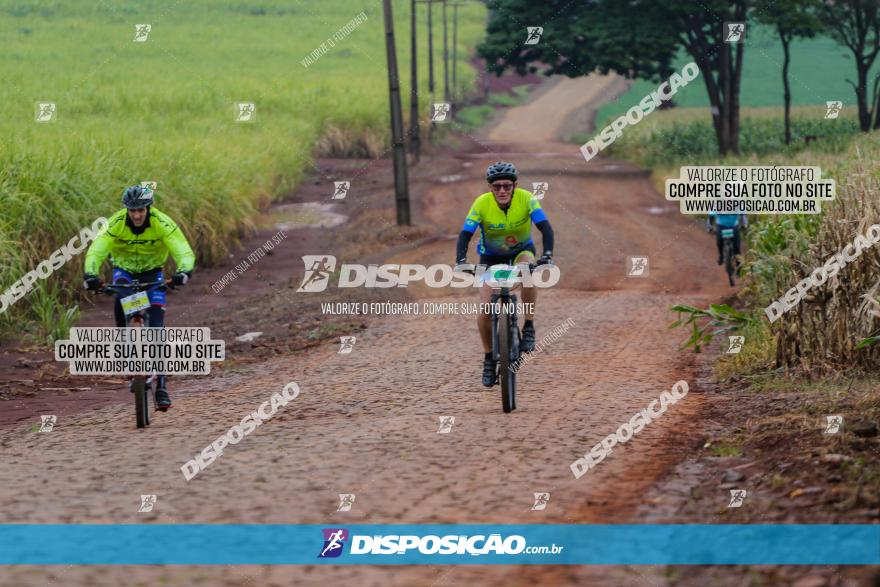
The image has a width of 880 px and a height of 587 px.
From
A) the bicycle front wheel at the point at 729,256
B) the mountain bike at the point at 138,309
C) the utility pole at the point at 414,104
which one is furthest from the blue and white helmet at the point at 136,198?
the utility pole at the point at 414,104

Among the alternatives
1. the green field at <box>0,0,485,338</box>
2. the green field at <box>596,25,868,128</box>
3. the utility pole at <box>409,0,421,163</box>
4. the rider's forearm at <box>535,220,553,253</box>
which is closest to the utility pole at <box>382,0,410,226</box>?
the green field at <box>0,0,485,338</box>

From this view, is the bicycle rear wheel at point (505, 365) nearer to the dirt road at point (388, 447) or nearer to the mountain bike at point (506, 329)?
the mountain bike at point (506, 329)

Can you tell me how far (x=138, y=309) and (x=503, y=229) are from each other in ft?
11.0

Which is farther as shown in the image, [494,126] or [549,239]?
[494,126]

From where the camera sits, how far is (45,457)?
9.20 meters

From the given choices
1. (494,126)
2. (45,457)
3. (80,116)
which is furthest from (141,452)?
(494,126)

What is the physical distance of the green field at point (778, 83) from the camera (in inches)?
2564

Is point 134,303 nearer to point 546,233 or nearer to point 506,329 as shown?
point 506,329

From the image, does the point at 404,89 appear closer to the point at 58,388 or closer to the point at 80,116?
the point at 80,116

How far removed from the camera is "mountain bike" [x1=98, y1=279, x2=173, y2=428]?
33.7 feet

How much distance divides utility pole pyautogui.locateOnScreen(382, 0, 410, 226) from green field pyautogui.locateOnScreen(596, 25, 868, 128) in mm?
32707

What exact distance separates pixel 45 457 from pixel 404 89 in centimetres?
4409

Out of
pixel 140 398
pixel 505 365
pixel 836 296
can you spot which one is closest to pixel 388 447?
pixel 505 365

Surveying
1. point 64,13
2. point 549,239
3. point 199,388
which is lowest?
point 199,388
